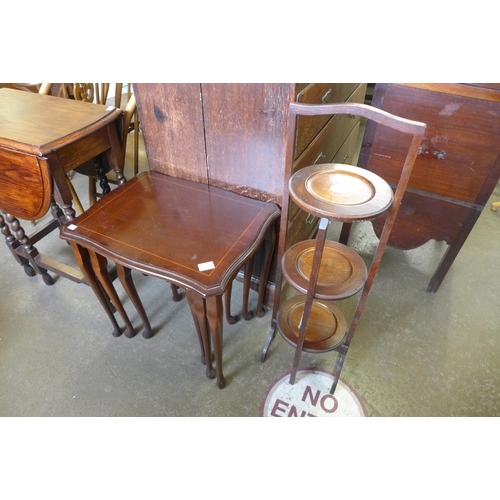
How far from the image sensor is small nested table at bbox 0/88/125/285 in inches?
47.8

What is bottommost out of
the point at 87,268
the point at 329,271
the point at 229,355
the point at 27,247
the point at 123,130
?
the point at 229,355

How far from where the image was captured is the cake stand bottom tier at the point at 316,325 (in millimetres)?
1334

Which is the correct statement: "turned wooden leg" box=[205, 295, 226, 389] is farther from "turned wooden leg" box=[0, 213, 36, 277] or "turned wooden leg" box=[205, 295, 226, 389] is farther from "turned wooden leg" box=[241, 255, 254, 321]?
"turned wooden leg" box=[0, 213, 36, 277]

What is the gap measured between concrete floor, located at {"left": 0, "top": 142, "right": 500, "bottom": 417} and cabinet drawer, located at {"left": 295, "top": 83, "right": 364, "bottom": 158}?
35.7 inches

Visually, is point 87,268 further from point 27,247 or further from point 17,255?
point 17,255

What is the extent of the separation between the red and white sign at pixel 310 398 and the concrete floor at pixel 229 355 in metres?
0.04

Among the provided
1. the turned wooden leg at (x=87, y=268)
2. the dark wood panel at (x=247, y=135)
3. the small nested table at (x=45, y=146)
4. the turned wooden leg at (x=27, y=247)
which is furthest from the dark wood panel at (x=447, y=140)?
the turned wooden leg at (x=27, y=247)

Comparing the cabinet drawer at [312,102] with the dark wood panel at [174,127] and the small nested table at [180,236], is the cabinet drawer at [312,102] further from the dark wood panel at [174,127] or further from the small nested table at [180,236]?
the dark wood panel at [174,127]

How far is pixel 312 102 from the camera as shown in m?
1.24

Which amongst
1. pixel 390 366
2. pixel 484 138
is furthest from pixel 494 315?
pixel 484 138

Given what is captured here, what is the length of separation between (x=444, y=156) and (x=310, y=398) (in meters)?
1.18

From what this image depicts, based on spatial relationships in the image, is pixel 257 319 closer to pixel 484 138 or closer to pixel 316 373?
pixel 316 373

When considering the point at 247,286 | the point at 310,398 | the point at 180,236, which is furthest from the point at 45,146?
the point at 310,398

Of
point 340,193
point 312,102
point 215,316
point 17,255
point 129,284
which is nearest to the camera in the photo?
point 340,193
